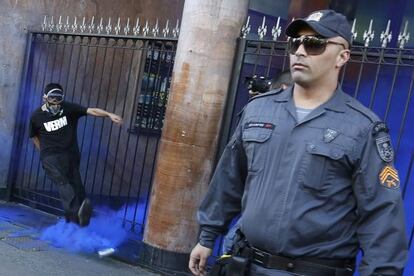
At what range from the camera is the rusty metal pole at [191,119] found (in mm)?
5246

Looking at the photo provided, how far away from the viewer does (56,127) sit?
666 centimetres

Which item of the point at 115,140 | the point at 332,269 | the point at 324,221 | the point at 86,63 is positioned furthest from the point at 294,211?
the point at 115,140

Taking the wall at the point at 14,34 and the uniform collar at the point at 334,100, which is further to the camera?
the wall at the point at 14,34

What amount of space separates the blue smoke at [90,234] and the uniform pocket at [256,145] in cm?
406

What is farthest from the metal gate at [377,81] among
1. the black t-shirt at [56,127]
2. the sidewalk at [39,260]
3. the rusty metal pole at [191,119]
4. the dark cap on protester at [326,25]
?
the black t-shirt at [56,127]

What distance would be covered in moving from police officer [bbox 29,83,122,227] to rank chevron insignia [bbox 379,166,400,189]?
4624 millimetres

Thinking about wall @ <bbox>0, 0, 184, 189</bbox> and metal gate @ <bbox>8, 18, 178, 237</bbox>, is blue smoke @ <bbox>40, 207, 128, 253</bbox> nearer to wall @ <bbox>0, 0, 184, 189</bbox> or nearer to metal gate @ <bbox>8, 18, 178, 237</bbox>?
metal gate @ <bbox>8, 18, 178, 237</bbox>

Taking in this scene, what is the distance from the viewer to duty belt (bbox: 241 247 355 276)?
2.35 m

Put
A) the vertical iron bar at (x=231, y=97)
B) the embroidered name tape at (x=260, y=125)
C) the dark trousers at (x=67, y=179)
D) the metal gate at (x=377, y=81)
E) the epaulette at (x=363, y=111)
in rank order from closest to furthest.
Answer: the epaulette at (x=363, y=111) < the embroidered name tape at (x=260, y=125) < the metal gate at (x=377, y=81) < the vertical iron bar at (x=231, y=97) < the dark trousers at (x=67, y=179)

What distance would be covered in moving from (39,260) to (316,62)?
422 centimetres

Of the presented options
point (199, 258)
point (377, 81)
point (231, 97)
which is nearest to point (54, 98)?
point (231, 97)

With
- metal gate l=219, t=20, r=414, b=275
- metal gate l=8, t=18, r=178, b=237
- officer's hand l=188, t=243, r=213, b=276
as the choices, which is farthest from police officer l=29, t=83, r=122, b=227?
officer's hand l=188, t=243, r=213, b=276

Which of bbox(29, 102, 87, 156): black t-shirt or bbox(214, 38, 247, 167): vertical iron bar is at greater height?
bbox(214, 38, 247, 167): vertical iron bar

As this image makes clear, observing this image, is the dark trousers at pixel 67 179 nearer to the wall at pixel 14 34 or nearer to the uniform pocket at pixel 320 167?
the wall at pixel 14 34
